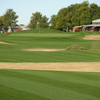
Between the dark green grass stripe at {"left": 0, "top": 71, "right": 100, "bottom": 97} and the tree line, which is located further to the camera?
the tree line

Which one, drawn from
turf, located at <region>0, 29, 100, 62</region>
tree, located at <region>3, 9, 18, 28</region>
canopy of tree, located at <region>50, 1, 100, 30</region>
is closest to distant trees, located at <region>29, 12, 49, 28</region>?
tree, located at <region>3, 9, 18, 28</region>

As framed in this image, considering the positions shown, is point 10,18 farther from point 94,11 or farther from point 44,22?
point 94,11

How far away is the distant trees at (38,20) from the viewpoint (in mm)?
147750

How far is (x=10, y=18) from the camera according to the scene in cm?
14838

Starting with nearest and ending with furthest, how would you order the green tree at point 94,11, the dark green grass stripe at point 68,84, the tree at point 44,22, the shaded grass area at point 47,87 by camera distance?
the shaded grass area at point 47,87, the dark green grass stripe at point 68,84, the green tree at point 94,11, the tree at point 44,22

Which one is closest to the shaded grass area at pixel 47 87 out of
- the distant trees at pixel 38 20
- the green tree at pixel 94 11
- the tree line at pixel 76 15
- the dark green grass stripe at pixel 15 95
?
the dark green grass stripe at pixel 15 95

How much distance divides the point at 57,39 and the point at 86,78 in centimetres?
3759

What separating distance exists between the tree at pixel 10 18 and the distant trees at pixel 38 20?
→ 10.6 meters

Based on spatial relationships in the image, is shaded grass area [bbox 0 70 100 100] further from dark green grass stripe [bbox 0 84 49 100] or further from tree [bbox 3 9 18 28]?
tree [bbox 3 9 18 28]

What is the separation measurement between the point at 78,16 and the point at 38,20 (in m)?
56.5

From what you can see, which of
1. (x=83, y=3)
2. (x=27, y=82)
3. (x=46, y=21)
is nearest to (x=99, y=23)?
(x=83, y=3)

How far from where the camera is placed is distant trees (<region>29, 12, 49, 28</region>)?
147750 millimetres

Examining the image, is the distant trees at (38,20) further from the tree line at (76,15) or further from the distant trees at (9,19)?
the tree line at (76,15)

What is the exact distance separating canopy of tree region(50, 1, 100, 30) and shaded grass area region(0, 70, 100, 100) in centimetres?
8417
